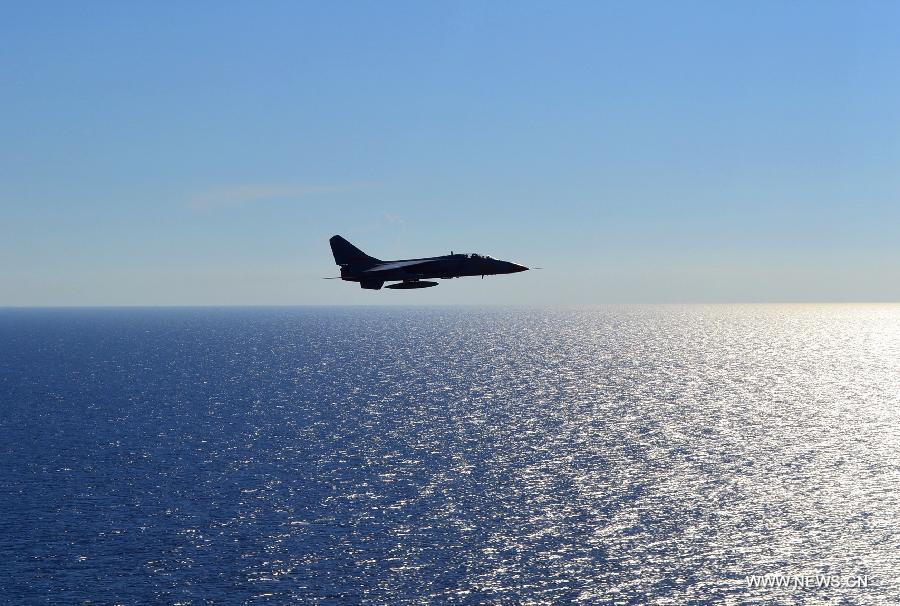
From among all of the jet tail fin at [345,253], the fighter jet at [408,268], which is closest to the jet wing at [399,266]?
the fighter jet at [408,268]

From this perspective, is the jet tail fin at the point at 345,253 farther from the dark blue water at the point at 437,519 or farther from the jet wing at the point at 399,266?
the dark blue water at the point at 437,519

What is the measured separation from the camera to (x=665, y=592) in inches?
4040

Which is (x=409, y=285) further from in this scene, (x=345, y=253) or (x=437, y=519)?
(x=437, y=519)

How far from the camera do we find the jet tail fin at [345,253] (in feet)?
236

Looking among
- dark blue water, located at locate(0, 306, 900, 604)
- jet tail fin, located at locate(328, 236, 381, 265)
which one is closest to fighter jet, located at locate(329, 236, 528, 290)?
jet tail fin, located at locate(328, 236, 381, 265)

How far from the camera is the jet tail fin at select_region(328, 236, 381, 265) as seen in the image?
236ft

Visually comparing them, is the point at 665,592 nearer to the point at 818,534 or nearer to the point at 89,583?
the point at 818,534

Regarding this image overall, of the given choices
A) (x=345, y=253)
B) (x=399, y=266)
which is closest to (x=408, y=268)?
(x=399, y=266)

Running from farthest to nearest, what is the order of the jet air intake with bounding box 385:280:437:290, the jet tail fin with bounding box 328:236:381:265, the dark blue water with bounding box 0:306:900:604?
the dark blue water with bounding box 0:306:900:604 < the jet tail fin with bounding box 328:236:381:265 < the jet air intake with bounding box 385:280:437:290

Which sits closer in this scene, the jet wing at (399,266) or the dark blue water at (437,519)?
the jet wing at (399,266)

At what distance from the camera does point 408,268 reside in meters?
61.0

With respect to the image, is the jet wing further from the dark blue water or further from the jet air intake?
the dark blue water

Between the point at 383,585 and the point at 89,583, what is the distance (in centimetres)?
3940

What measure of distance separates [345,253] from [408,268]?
556 inches
